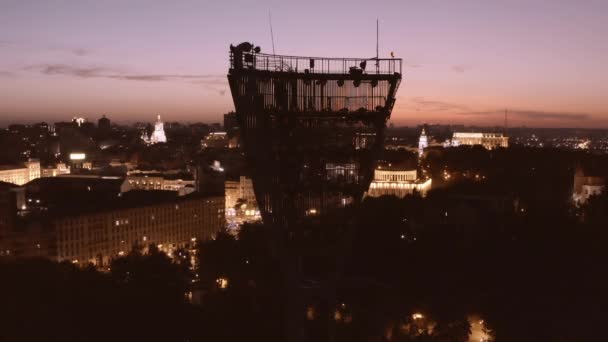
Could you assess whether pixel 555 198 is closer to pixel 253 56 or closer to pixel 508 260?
pixel 508 260

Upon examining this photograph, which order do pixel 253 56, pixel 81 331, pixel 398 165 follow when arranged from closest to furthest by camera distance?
pixel 253 56, pixel 81 331, pixel 398 165

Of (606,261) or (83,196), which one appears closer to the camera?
(606,261)

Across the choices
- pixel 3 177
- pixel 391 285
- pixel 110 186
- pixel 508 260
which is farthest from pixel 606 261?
pixel 3 177

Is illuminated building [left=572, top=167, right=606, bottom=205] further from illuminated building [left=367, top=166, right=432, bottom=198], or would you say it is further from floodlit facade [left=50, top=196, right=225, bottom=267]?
floodlit facade [left=50, top=196, right=225, bottom=267]

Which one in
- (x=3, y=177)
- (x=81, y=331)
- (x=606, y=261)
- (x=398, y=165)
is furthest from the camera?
(x=3, y=177)

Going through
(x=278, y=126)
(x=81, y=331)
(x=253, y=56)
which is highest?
(x=253, y=56)

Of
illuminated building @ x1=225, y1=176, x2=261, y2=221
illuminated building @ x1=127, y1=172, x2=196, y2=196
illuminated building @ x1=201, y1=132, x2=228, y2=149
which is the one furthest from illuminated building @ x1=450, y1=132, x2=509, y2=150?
illuminated building @ x1=127, y1=172, x2=196, y2=196
